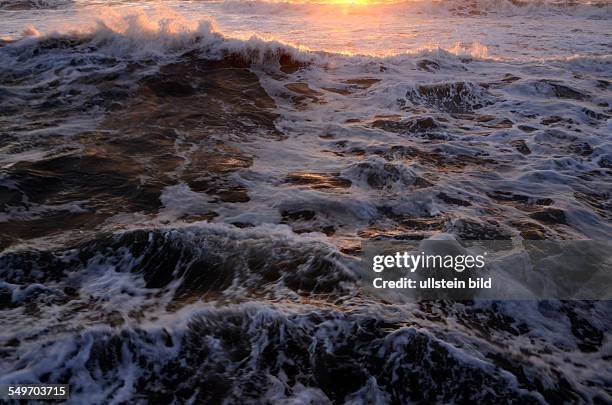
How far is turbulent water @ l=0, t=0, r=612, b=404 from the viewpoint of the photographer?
9.44ft

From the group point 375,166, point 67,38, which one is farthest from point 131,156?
point 67,38

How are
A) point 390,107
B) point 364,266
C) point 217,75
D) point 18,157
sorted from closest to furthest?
point 364,266 < point 18,157 < point 390,107 < point 217,75

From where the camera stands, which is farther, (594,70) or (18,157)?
(594,70)

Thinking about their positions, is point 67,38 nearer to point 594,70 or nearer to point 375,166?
point 375,166

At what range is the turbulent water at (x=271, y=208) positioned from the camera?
2.88 m

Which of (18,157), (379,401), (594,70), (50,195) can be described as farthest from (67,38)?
(594,70)

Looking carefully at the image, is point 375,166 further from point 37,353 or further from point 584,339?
point 37,353

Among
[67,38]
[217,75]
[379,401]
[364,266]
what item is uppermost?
[67,38]

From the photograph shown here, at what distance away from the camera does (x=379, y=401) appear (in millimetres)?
2723

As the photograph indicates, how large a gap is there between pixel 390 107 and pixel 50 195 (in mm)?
5575

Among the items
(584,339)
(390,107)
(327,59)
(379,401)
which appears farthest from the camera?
(327,59)

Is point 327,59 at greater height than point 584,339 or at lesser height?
greater

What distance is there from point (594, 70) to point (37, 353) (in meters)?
12.1

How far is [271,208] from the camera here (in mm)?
4645
